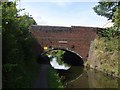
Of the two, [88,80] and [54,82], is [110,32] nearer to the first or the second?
[88,80]

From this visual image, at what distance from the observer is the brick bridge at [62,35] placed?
1387 inches

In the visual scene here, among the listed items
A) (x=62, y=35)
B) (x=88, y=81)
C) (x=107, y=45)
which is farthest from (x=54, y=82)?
(x=62, y=35)

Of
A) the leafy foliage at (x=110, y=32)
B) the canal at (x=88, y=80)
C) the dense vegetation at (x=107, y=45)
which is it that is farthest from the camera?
Answer: the leafy foliage at (x=110, y=32)

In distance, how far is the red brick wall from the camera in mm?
35219

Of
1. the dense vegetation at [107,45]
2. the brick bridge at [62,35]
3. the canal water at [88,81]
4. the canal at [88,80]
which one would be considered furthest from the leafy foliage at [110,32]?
the canal water at [88,81]

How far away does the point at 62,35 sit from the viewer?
35.3 metres

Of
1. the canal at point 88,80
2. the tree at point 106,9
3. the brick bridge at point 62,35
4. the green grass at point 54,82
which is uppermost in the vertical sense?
the tree at point 106,9

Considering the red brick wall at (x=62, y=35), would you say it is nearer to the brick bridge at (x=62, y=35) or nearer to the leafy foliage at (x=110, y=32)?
the brick bridge at (x=62, y=35)

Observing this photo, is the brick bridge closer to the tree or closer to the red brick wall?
the red brick wall

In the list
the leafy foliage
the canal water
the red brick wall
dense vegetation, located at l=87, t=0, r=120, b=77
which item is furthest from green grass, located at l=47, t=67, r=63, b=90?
the red brick wall

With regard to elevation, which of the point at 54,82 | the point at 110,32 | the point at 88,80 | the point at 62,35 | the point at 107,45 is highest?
the point at 110,32

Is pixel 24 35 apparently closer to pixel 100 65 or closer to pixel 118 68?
pixel 118 68

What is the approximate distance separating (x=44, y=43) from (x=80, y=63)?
238 inches

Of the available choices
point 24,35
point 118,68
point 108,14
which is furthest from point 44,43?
point 24,35
